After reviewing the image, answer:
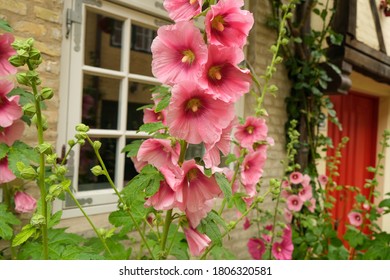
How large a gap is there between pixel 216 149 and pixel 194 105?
0.39ft

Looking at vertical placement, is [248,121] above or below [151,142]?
above

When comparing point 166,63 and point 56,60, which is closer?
point 166,63

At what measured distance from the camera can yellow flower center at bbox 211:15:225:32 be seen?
0.75 meters

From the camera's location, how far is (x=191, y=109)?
2.50 feet

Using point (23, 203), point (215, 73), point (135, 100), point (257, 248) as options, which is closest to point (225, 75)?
point (215, 73)

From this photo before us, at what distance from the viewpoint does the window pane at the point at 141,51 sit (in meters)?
2.23

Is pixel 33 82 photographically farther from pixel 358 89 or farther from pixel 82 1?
pixel 358 89

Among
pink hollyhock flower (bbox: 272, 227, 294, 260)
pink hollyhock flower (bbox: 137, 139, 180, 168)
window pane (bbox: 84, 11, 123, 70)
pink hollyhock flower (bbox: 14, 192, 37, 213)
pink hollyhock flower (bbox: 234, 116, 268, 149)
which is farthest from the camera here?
Answer: window pane (bbox: 84, 11, 123, 70)

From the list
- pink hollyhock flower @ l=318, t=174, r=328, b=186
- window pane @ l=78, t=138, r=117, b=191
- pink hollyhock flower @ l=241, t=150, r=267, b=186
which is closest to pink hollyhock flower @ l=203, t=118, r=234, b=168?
pink hollyhock flower @ l=241, t=150, r=267, b=186

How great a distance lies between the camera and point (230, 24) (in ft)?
2.50

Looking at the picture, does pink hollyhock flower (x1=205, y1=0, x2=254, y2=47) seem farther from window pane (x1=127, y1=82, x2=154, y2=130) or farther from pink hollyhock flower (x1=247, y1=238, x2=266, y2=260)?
pink hollyhock flower (x1=247, y1=238, x2=266, y2=260)

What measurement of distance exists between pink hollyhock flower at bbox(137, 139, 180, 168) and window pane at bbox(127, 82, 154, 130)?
1373mm

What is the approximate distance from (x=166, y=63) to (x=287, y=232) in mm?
1801
